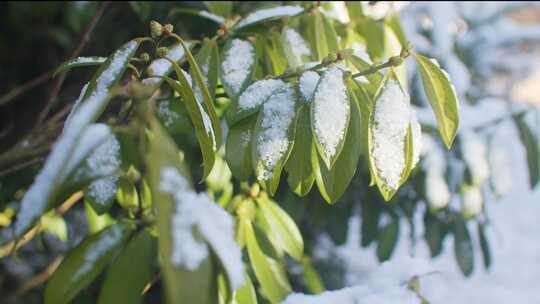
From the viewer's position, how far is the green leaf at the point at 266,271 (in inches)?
36.4

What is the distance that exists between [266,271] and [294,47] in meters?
0.39

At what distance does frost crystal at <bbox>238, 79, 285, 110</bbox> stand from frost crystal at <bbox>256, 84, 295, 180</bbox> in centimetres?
3

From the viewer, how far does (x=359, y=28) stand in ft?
4.21

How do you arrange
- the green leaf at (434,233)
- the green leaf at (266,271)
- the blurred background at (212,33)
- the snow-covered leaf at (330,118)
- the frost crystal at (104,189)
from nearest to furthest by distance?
the snow-covered leaf at (330,118), the frost crystal at (104,189), the green leaf at (266,271), the blurred background at (212,33), the green leaf at (434,233)

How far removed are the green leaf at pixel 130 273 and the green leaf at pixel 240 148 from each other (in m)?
0.15

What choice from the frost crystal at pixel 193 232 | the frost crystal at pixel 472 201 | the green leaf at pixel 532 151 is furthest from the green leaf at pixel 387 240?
the frost crystal at pixel 193 232

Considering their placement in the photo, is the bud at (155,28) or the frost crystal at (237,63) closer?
the bud at (155,28)

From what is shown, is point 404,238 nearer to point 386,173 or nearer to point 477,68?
point 477,68

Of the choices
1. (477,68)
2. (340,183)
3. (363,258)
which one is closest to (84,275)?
(340,183)

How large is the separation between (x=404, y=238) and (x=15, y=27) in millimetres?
2181

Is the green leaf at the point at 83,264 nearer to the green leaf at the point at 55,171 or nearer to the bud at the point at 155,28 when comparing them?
the green leaf at the point at 55,171

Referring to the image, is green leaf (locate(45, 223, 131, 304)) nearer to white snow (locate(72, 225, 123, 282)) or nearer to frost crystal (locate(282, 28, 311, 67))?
white snow (locate(72, 225, 123, 282))

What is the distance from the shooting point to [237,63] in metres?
0.93

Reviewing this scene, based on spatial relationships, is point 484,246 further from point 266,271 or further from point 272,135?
point 272,135
